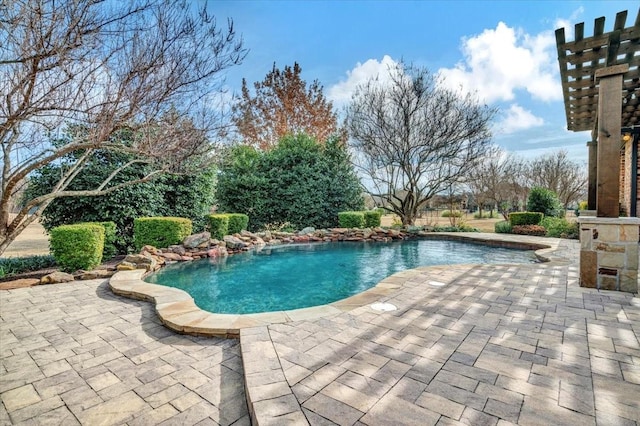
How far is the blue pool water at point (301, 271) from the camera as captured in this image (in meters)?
4.37

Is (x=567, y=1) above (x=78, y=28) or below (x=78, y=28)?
above

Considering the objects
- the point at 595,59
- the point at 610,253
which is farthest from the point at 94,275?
the point at 595,59

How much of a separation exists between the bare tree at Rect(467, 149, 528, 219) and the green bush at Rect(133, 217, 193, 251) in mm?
18241

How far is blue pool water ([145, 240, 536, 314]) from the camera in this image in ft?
14.3

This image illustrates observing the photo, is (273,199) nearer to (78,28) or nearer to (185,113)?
(185,113)

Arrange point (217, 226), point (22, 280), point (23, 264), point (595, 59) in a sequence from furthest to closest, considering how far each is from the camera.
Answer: point (217, 226) < point (23, 264) < point (22, 280) < point (595, 59)

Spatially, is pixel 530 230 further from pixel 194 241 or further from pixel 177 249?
pixel 177 249

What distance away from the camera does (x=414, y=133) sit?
12.7 m

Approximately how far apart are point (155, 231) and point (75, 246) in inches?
77.1

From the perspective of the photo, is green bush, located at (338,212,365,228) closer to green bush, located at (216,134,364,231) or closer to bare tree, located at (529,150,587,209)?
green bush, located at (216,134,364,231)

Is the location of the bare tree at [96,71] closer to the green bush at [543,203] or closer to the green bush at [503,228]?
the green bush at [503,228]

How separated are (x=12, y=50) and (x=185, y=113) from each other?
1.91m

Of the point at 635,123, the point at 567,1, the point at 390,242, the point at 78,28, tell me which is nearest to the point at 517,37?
the point at 567,1

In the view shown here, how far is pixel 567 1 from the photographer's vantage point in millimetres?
5141
